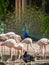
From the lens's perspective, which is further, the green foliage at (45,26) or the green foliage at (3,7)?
the green foliage at (3,7)

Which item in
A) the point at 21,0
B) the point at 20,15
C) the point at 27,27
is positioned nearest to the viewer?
the point at 27,27

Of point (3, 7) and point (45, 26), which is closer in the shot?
point (45, 26)

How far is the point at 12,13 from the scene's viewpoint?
473 inches

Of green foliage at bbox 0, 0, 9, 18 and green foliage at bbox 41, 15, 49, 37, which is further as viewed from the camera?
green foliage at bbox 0, 0, 9, 18

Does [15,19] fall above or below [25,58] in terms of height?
below

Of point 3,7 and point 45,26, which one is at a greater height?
point 45,26

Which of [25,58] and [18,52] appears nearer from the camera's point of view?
[25,58]

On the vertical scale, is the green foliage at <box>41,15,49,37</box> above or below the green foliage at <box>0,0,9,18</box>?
above

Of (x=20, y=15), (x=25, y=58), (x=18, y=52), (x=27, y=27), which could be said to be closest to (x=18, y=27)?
(x=27, y=27)

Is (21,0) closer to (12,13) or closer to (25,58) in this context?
(12,13)

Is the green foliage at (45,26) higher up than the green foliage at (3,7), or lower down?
higher up

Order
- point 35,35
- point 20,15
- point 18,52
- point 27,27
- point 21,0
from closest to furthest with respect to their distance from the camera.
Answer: point 18,52 → point 35,35 → point 27,27 → point 20,15 → point 21,0

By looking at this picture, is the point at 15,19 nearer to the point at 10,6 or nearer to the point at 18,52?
the point at 10,6

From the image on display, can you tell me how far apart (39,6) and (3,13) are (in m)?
1.31
